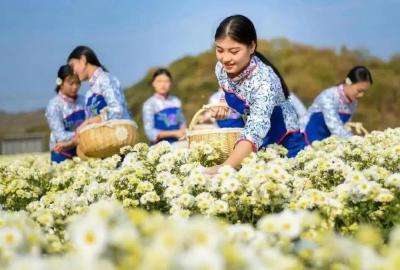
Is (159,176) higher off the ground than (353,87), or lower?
lower

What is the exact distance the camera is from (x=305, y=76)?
75.7 feet

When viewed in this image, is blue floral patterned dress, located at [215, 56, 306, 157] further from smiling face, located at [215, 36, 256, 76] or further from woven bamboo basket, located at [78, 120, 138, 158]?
woven bamboo basket, located at [78, 120, 138, 158]

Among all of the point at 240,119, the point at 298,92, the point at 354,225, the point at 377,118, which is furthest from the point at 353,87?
the point at 298,92

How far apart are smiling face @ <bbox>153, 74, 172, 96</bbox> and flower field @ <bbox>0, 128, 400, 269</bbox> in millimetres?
3091

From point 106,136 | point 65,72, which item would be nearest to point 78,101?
point 65,72

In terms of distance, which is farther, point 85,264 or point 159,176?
point 159,176

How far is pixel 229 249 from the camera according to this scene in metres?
1.76

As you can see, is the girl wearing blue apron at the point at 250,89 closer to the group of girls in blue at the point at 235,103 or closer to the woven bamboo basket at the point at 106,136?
the group of girls in blue at the point at 235,103

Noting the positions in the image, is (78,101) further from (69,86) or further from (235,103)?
(235,103)

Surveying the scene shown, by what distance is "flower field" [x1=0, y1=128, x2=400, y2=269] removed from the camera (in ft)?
5.88

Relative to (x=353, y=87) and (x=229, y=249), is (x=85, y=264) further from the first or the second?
(x=353, y=87)

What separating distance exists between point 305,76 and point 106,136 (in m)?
17.2

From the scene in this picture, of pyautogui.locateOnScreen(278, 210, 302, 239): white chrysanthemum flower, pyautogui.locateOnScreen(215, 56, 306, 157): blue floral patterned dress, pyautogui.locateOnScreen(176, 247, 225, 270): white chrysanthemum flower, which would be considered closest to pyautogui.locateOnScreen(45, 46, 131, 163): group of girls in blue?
pyautogui.locateOnScreen(215, 56, 306, 157): blue floral patterned dress

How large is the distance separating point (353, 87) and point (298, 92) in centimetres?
1424
